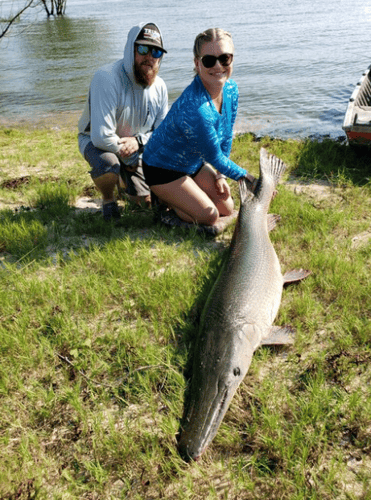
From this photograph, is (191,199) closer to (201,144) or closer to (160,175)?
(160,175)

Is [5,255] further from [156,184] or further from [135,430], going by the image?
[135,430]

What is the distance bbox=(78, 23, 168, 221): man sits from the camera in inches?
179

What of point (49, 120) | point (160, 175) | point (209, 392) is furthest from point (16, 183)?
point (49, 120)

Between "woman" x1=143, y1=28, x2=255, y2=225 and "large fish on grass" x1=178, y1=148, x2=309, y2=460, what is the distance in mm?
688

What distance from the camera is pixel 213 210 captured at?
15.1 ft

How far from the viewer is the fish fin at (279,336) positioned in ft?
9.58

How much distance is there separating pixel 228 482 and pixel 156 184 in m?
3.25

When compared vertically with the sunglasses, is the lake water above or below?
below

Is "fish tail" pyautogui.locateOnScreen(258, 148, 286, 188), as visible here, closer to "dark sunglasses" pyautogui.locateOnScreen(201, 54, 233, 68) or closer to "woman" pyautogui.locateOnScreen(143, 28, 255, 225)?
"woman" pyautogui.locateOnScreen(143, 28, 255, 225)

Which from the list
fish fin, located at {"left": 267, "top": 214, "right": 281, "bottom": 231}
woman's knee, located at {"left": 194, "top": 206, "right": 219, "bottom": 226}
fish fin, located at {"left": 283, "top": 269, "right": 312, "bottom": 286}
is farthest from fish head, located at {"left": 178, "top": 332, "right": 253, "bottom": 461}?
woman's knee, located at {"left": 194, "top": 206, "right": 219, "bottom": 226}

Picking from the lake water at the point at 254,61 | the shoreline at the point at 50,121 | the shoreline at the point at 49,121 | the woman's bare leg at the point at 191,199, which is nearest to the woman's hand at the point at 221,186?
the woman's bare leg at the point at 191,199

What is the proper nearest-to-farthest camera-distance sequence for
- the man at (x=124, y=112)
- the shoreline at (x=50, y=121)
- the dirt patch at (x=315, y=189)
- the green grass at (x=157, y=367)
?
the green grass at (x=157, y=367)
the man at (x=124, y=112)
the dirt patch at (x=315, y=189)
the shoreline at (x=50, y=121)

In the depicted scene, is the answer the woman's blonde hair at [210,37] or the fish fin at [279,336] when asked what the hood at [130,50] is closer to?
the woman's blonde hair at [210,37]

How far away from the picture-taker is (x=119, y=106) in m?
4.74
